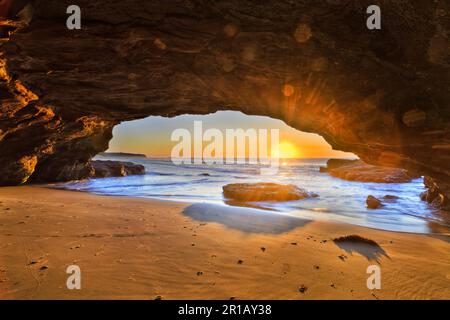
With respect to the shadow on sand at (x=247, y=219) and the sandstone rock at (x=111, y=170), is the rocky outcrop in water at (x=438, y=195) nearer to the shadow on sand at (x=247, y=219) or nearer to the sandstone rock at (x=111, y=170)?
the shadow on sand at (x=247, y=219)

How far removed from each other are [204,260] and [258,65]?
472 centimetres

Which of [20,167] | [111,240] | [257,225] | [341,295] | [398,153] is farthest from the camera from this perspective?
[20,167]

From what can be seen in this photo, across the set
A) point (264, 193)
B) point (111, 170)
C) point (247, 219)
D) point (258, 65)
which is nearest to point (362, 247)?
point (247, 219)

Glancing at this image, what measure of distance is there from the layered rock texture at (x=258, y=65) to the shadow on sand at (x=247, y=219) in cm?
346

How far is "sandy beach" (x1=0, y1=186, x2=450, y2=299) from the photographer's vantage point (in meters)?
3.01

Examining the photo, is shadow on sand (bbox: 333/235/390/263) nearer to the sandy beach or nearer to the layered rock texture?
the sandy beach

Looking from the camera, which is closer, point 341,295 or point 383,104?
point 341,295

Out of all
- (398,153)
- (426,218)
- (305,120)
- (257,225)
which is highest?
(305,120)

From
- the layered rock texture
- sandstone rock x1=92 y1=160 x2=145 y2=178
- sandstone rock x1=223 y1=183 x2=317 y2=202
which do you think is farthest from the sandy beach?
sandstone rock x1=92 y1=160 x2=145 y2=178

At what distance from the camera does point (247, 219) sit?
6.99 metres

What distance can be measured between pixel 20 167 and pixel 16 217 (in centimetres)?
1032

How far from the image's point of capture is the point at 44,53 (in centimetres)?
606
